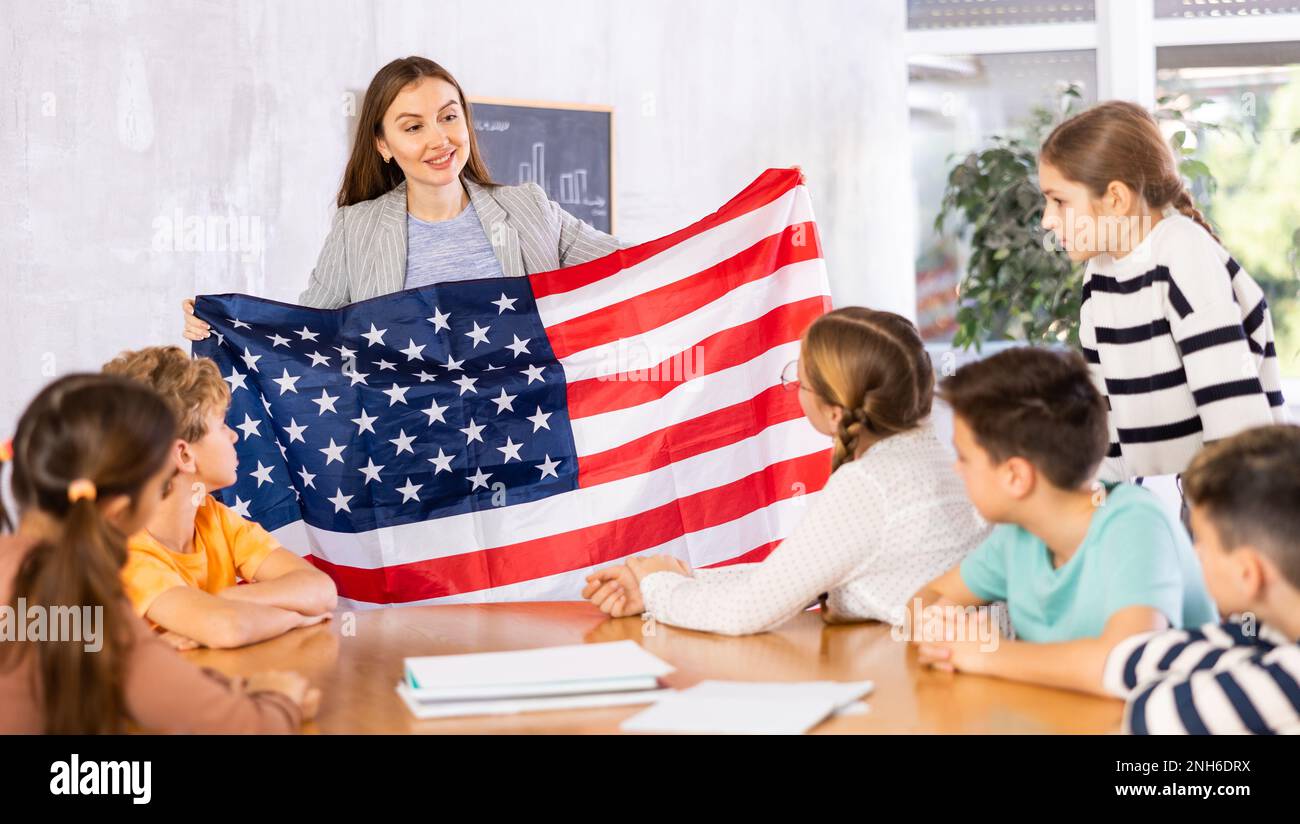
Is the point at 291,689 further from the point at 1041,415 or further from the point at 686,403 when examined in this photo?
the point at 686,403

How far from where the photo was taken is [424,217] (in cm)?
339

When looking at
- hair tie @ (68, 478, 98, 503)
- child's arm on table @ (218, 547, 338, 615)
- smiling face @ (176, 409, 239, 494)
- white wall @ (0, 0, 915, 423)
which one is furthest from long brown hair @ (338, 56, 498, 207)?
hair tie @ (68, 478, 98, 503)

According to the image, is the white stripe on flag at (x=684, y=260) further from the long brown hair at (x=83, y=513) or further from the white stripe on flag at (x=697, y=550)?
the long brown hair at (x=83, y=513)

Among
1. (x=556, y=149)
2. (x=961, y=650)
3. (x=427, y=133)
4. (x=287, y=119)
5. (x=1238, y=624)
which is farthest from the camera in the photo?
(x=556, y=149)

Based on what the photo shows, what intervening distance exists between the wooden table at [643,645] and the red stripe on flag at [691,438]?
0.63m

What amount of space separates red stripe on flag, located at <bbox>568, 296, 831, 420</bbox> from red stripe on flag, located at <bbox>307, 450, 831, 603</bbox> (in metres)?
0.27

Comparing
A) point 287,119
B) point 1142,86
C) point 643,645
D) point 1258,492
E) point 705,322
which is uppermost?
point 1142,86

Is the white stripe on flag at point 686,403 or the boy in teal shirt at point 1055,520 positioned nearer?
the boy in teal shirt at point 1055,520

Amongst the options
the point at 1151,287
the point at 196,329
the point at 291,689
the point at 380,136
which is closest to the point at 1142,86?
the point at 1151,287

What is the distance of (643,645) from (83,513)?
0.88 metres

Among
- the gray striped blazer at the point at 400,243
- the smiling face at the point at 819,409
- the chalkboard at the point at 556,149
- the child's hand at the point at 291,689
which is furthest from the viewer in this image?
the chalkboard at the point at 556,149

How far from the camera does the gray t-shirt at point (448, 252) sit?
3332 millimetres

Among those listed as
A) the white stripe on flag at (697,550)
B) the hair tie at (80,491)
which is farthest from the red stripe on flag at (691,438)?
the hair tie at (80,491)
